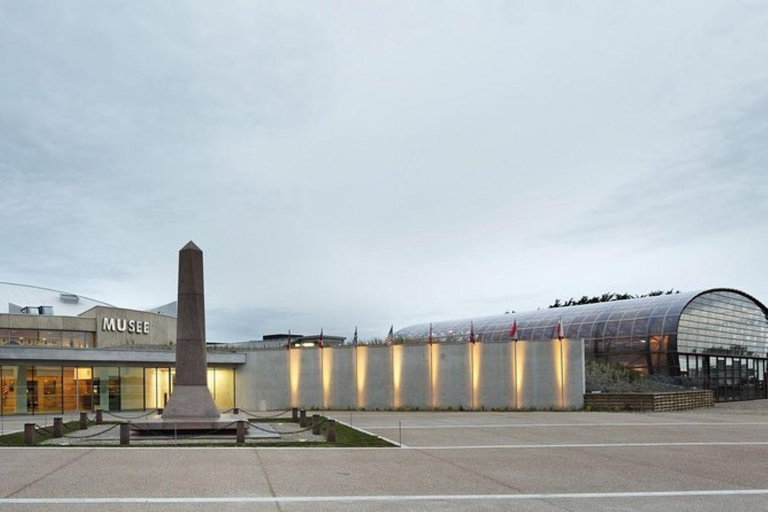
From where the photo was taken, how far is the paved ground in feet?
39.2

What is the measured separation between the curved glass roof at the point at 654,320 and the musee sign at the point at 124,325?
1897cm

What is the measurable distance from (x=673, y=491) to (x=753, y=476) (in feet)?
9.61

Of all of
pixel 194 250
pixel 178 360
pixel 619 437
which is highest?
pixel 194 250

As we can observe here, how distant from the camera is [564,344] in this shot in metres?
36.9

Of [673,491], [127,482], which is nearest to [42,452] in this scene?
[127,482]

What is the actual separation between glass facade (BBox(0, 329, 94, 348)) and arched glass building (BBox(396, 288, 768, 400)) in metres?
20.7

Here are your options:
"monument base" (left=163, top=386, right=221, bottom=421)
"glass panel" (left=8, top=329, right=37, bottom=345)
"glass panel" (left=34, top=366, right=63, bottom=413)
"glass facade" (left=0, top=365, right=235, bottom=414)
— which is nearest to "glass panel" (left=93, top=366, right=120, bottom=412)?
"glass facade" (left=0, top=365, right=235, bottom=414)

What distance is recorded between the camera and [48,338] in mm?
45562

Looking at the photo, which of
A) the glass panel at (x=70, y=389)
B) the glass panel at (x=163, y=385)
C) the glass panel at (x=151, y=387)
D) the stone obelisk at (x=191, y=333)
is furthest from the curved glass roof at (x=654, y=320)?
the glass panel at (x=70, y=389)

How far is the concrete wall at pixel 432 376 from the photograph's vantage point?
121ft

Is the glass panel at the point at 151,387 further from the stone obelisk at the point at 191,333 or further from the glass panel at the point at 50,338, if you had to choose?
the stone obelisk at the point at 191,333

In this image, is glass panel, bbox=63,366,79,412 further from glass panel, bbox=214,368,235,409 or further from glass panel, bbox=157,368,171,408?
glass panel, bbox=214,368,235,409

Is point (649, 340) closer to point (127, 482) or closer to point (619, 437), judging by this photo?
point (619, 437)

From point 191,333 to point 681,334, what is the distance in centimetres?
3361
